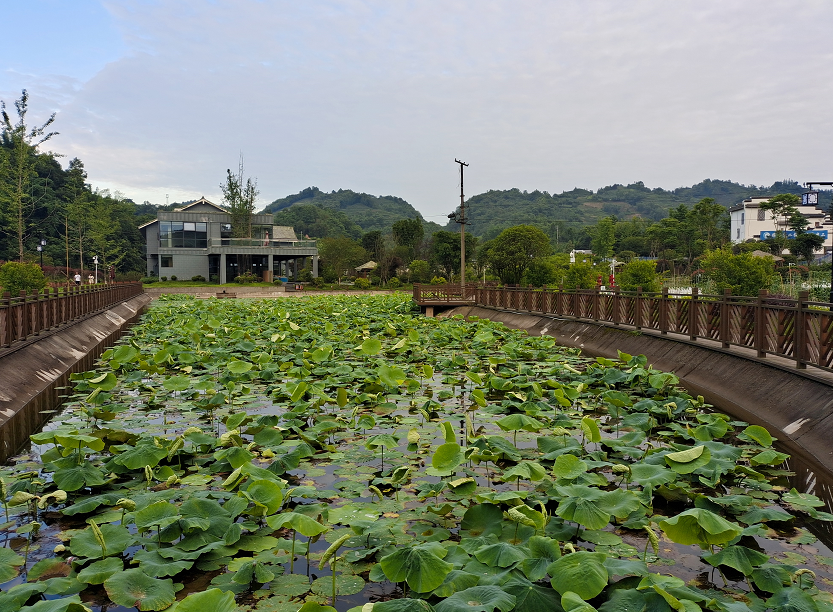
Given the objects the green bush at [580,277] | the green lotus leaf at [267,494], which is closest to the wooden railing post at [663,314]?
the green lotus leaf at [267,494]

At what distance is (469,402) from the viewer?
7855 mm

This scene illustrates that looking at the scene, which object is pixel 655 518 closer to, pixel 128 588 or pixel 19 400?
pixel 128 588

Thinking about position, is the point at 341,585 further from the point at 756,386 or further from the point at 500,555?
the point at 756,386

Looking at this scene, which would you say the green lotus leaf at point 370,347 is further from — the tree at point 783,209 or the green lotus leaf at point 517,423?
the tree at point 783,209

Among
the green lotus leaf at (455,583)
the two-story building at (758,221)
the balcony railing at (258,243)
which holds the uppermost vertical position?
the two-story building at (758,221)

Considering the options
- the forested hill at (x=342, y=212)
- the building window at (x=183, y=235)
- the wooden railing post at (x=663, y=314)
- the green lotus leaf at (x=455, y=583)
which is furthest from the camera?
the forested hill at (x=342, y=212)

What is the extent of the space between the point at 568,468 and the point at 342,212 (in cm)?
11101

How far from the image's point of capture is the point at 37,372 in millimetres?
9328

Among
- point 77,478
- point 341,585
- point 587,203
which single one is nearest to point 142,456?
point 77,478

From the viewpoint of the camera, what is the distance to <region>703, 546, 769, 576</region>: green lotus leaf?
3088mm

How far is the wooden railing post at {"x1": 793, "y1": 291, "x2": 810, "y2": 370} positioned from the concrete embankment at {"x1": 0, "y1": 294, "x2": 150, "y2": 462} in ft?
27.8

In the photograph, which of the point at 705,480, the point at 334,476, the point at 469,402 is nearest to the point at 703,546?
the point at 705,480

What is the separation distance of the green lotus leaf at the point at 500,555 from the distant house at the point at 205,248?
4602cm

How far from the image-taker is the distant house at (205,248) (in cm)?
4816
